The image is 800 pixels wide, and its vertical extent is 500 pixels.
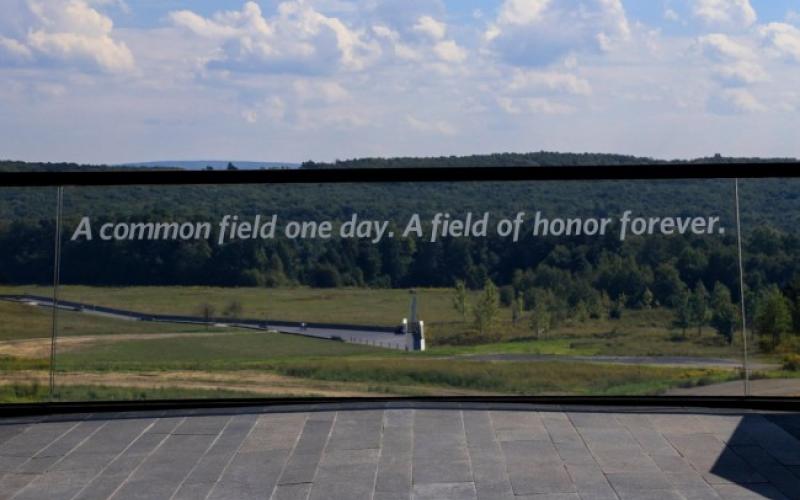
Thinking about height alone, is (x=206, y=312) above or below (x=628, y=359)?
above

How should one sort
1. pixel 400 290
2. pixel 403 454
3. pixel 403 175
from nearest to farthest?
pixel 403 454 → pixel 403 175 → pixel 400 290

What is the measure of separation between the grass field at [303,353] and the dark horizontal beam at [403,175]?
1.75ft

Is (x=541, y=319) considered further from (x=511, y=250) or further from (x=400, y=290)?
(x=400, y=290)

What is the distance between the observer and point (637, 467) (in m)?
4.03

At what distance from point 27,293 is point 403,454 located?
2.10 m

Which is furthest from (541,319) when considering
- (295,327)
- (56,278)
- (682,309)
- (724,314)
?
(56,278)

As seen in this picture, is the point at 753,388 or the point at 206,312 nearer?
the point at 753,388

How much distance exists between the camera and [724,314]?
17.1 ft

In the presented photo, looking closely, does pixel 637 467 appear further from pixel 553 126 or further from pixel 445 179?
pixel 553 126

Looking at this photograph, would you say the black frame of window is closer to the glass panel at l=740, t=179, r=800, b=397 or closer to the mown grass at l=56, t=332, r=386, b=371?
the glass panel at l=740, t=179, r=800, b=397

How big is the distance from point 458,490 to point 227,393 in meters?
1.83

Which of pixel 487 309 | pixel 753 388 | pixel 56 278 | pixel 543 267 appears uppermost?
pixel 543 267

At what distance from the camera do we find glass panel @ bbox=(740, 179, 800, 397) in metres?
5.12

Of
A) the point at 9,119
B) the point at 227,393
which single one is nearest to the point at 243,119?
the point at 9,119
